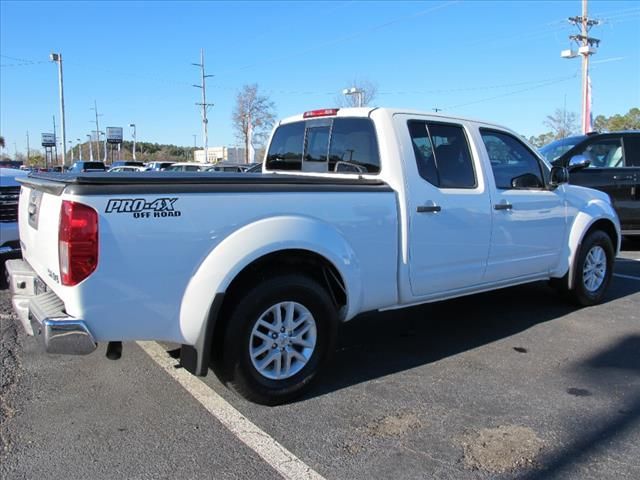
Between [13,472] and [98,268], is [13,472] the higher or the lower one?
the lower one

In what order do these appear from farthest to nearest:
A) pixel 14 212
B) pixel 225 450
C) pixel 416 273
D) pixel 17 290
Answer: pixel 14 212, pixel 416 273, pixel 17 290, pixel 225 450

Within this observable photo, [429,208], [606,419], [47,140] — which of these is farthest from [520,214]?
[47,140]

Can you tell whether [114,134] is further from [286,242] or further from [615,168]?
[286,242]

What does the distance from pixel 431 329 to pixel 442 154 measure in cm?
174

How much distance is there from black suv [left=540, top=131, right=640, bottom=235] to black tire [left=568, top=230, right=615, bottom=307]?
2970 millimetres

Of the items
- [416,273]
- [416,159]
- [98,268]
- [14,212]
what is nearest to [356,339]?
[416,273]

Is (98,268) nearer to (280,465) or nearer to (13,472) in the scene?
(13,472)

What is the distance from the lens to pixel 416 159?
436 centimetres

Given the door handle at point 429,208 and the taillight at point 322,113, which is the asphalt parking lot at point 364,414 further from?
the taillight at point 322,113

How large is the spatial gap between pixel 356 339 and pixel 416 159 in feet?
5.65

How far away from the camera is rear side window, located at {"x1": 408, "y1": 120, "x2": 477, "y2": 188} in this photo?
14.6ft

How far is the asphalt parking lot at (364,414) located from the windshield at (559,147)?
4793 mm

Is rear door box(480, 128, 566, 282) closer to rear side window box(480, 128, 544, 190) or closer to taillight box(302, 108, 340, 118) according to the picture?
rear side window box(480, 128, 544, 190)

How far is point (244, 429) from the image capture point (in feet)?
11.1
